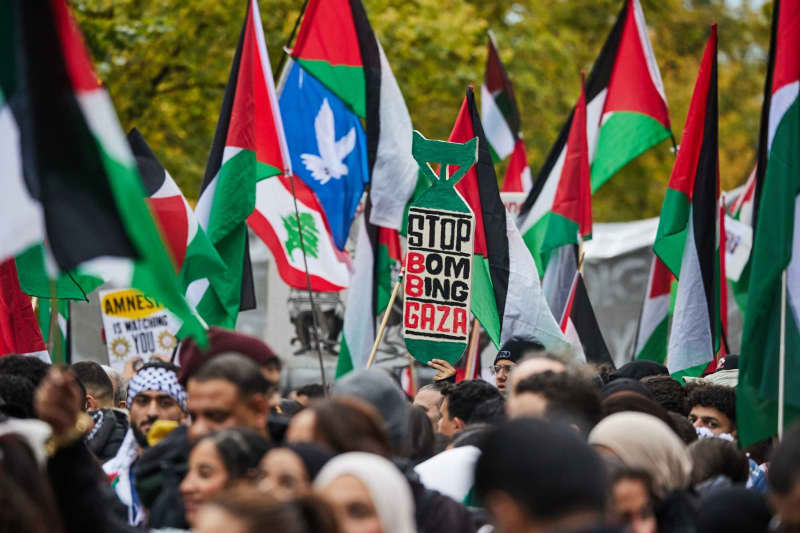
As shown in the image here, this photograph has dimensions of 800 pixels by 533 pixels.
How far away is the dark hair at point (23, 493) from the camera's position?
380 cm

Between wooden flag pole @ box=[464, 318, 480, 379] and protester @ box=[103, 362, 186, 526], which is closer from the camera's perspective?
protester @ box=[103, 362, 186, 526]

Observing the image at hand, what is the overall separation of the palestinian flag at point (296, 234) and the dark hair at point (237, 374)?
455 centimetres

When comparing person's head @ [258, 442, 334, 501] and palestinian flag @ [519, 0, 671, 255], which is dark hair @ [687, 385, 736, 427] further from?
palestinian flag @ [519, 0, 671, 255]

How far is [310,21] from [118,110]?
6.35 m

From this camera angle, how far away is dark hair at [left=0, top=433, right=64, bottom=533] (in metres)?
3.80

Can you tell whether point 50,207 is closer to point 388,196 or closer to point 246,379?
point 246,379

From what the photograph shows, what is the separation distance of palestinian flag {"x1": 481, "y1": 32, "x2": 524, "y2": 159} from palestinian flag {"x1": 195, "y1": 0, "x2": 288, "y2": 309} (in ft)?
16.8

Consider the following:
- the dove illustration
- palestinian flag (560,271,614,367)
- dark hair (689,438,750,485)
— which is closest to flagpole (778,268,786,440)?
dark hair (689,438,750,485)

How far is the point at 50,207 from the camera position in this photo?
439 cm

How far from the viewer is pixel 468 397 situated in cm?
661

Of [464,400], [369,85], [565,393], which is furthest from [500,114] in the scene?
[565,393]

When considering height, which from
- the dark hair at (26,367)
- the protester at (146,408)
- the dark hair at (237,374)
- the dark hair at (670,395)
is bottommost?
the dark hair at (670,395)

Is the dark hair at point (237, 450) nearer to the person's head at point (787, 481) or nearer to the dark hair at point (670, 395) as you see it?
the person's head at point (787, 481)

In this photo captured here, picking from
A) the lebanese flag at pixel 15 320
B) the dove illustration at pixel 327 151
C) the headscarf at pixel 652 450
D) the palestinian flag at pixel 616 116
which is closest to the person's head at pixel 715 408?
the headscarf at pixel 652 450
